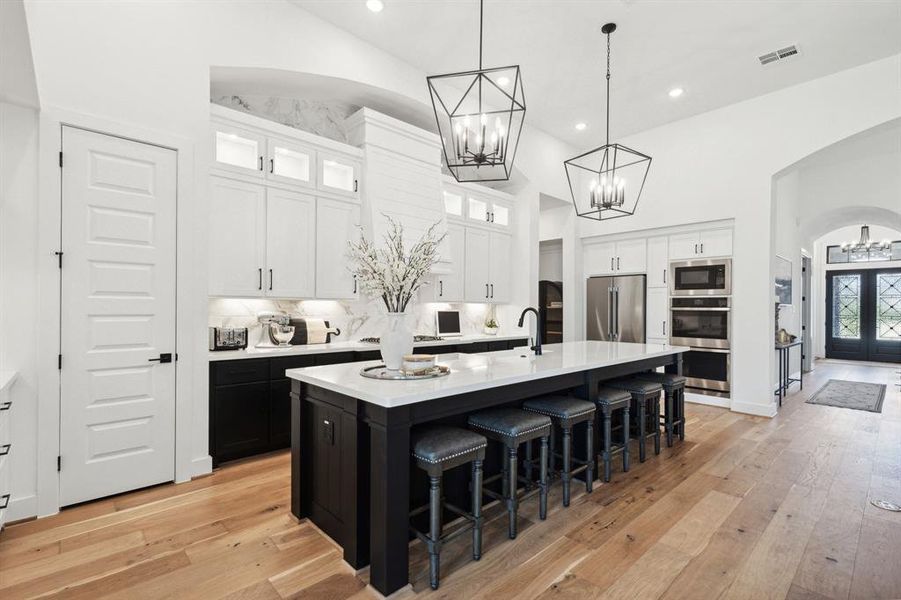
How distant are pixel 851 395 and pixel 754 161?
3.96m

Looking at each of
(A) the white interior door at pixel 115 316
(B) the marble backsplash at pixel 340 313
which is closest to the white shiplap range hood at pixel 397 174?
(B) the marble backsplash at pixel 340 313

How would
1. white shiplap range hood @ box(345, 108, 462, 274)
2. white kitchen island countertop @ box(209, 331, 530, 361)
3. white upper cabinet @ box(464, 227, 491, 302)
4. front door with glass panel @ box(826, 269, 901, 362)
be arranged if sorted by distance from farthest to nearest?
front door with glass panel @ box(826, 269, 901, 362)
white upper cabinet @ box(464, 227, 491, 302)
white shiplap range hood @ box(345, 108, 462, 274)
white kitchen island countertop @ box(209, 331, 530, 361)

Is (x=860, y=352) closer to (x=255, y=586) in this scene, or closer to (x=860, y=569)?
(x=860, y=569)

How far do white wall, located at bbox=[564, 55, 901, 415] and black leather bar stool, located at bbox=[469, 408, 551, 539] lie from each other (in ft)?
13.5

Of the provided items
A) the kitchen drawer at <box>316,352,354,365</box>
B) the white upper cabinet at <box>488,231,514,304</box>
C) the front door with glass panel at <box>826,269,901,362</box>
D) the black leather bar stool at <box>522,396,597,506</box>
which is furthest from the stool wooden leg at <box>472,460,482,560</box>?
the front door with glass panel at <box>826,269,901,362</box>

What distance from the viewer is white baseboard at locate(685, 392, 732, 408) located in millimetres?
5625

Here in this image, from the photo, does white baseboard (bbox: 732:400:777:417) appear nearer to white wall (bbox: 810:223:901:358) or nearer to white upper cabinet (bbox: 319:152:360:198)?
white upper cabinet (bbox: 319:152:360:198)

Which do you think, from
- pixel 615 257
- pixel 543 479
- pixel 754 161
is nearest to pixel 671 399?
pixel 543 479

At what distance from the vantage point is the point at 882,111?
177 inches

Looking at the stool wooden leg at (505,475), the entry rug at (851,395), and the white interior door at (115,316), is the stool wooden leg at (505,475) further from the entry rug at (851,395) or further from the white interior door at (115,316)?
the entry rug at (851,395)

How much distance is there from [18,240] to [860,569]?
493cm

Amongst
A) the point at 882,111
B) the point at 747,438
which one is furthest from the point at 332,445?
the point at 882,111

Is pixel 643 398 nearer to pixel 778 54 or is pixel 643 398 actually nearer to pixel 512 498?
pixel 512 498

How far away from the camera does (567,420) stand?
9.16ft
